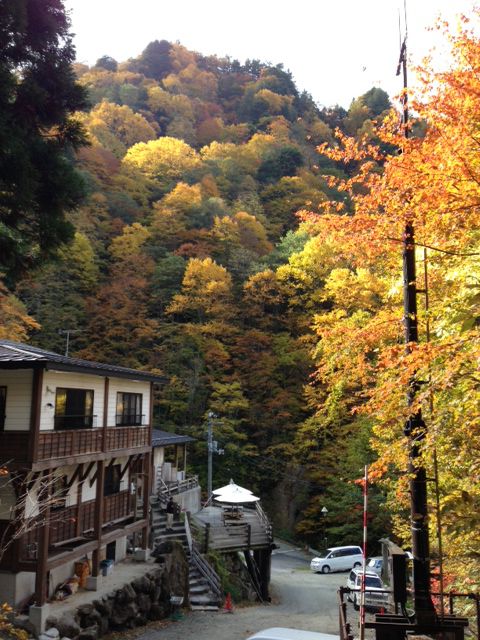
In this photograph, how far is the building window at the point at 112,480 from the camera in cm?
1980

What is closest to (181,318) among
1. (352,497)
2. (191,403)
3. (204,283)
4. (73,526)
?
(204,283)

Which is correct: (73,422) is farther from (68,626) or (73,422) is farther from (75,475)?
(68,626)

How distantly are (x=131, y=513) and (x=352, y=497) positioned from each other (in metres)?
15.7

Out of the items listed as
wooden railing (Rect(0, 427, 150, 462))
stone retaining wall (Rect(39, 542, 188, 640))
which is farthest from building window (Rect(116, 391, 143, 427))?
stone retaining wall (Rect(39, 542, 188, 640))

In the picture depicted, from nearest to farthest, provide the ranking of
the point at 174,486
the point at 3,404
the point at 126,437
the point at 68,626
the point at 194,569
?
the point at 68,626 < the point at 3,404 < the point at 126,437 < the point at 194,569 < the point at 174,486

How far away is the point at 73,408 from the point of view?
16.4 metres

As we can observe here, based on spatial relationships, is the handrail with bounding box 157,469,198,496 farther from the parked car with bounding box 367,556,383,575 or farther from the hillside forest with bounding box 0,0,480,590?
the parked car with bounding box 367,556,383,575

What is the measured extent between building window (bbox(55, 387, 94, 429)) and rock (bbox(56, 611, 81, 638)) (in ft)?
16.7

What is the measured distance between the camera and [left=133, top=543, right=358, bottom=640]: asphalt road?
50.4 ft

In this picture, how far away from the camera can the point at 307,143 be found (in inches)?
3344

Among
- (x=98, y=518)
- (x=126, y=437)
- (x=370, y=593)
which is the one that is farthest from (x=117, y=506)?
(x=370, y=593)

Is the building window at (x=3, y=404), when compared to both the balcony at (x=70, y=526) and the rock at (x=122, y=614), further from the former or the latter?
the rock at (x=122, y=614)

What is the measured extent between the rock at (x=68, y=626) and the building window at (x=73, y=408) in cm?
508

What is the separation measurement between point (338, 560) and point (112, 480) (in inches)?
588
